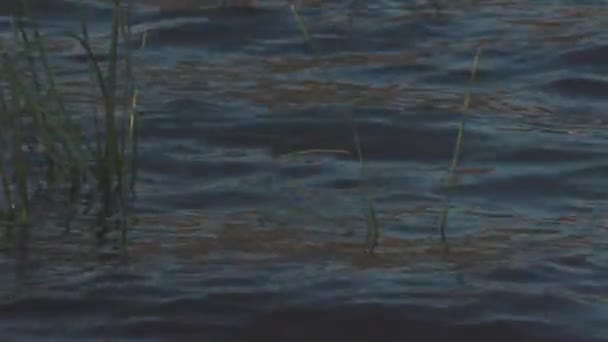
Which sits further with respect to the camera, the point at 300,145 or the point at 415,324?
the point at 300,145

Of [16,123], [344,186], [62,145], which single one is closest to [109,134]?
[16,123]

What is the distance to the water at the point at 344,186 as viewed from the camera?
150 inches

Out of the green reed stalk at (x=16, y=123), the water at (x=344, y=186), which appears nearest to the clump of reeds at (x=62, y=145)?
the green reed stalk at (x=16, y=123)

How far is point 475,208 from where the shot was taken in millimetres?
4465

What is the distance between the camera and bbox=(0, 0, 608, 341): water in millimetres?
3811

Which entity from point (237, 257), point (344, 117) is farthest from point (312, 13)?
point (237, 257)

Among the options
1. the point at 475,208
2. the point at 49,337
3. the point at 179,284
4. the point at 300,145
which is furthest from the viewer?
A: the point at 300,145

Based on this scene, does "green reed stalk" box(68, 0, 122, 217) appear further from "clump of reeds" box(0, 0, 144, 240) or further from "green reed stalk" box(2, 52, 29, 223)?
"green reed stalk" box(2, 52, 29, 223)

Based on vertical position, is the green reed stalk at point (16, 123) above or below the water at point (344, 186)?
above

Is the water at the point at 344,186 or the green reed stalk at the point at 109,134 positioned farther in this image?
the green reed stalk at the point at 109,134

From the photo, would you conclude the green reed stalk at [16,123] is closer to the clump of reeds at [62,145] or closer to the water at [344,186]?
the clump of reeds at [62,145]

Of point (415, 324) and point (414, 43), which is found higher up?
point (415, 324)

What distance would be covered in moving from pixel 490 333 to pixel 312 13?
2983 mm

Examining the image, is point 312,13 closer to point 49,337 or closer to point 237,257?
point 237,257
